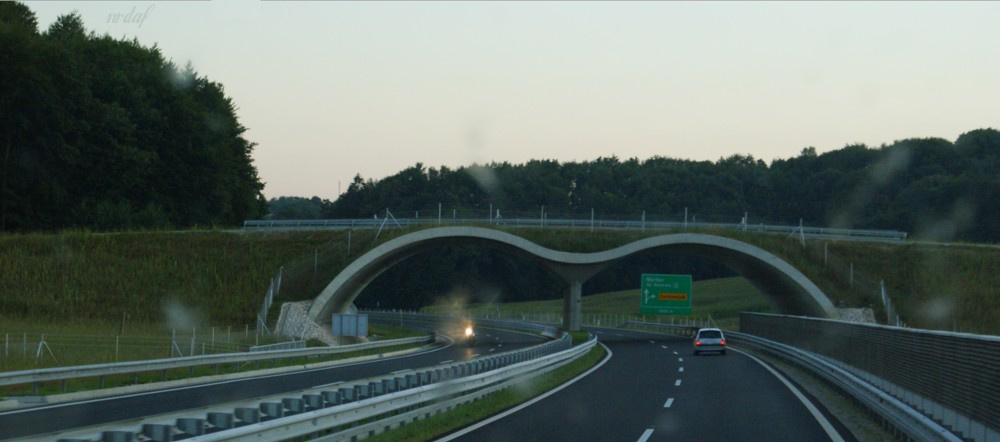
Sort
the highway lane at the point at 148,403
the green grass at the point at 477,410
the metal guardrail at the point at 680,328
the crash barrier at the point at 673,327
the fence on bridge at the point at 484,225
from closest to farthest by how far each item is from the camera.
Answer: the green grass at the point at 477,410
the highway lane at the point at 148,403
the fence on bridge at the point at 484,225
the metal guardrail at the point at 680,328
the crash barrier at the point at 673,327

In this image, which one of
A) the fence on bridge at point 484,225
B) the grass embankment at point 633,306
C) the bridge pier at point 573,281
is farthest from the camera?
the grass embankment at point 633,306

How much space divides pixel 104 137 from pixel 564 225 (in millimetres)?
33742

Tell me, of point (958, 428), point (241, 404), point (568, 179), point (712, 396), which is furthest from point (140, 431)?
point (568, 179)

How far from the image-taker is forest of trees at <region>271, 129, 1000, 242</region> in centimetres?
13688

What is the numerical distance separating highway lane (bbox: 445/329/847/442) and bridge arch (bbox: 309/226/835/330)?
34248 millimetres

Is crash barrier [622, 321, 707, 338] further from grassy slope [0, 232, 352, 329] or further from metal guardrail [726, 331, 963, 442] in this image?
metal guardrail [726, 331, 963, 442]

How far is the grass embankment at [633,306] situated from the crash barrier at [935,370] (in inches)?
3081

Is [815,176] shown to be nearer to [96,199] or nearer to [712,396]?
[96,199]

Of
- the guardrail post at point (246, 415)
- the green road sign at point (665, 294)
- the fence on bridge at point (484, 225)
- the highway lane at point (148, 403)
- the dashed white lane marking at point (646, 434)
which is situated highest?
the fence on bridge at point (484, 225)

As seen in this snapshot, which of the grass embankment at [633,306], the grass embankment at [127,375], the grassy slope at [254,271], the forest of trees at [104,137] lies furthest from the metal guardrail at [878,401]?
the grass embankment at [633,306]

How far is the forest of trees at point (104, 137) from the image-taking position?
74.6m

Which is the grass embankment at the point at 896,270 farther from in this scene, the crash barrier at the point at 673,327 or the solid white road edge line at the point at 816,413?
the solid white road edge line at the point at 816,413

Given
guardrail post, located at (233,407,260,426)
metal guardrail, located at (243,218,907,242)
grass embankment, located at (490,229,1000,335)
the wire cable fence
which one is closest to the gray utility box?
the wire cable fence

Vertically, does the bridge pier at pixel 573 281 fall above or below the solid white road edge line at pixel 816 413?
above
